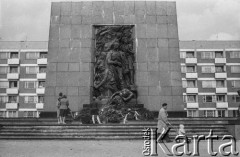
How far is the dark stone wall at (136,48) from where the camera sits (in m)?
21.5

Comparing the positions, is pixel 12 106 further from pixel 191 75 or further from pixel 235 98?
pixel 235 98

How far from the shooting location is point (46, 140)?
50.1ft

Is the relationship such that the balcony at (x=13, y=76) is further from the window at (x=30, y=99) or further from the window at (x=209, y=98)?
the window at (x=209, y=98)

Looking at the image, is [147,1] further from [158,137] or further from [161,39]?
[158,137]

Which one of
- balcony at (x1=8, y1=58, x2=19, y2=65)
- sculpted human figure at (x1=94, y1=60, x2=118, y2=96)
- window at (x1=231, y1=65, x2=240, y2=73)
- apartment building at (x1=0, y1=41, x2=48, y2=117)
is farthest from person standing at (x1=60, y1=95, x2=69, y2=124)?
window at (x1=231, y1=65, x2=240, y2=73)

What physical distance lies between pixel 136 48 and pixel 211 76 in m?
35.1

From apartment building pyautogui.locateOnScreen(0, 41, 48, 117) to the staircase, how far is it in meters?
38.0

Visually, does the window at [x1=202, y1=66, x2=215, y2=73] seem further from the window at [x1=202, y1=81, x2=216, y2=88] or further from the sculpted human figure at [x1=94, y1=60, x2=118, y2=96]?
the sculpted human figure at [x1=94, y1=60, x2=118, y2=96]

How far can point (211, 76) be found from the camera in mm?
54719

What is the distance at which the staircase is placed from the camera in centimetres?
1563

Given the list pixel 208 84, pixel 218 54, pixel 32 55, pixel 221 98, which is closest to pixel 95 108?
pixel 208 84

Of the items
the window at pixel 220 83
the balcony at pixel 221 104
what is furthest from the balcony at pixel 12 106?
the window at pixel 220 83

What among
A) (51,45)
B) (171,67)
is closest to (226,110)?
(171,67)

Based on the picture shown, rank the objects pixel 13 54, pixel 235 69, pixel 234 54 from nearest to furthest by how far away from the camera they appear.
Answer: pixel 235 69
pixel 234 54
pixel 13 54
